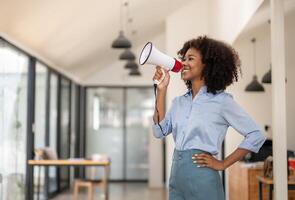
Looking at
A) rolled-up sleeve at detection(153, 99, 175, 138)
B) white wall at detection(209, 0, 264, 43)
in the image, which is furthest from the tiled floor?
rolled-up sleeve at detection(153, 99, 175, 138)

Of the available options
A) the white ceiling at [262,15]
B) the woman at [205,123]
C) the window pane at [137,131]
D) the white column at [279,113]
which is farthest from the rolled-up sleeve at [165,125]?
the window pane at [137,131]

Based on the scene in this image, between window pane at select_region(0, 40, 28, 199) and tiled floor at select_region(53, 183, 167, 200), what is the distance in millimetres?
2056

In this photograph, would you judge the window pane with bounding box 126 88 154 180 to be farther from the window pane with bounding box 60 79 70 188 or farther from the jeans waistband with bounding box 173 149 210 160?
the jeans waistband with bounding box 173 149 210 160

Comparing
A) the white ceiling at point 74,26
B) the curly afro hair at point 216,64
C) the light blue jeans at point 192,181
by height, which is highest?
the white ceiling at point 74,26

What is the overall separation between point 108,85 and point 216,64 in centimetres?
951

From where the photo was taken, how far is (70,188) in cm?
995

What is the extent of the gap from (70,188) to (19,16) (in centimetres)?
519

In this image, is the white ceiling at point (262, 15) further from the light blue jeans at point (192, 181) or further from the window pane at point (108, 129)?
the window pane at point (108, 129)

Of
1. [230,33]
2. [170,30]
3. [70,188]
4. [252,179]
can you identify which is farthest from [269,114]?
[70,188]

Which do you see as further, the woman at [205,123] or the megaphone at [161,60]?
the megaphone at [161,60]

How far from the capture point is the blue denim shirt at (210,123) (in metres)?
1.94

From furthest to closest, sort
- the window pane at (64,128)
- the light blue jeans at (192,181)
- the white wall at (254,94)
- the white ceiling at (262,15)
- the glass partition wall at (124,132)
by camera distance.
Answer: the glass partition wall at (124,132)
the window pane at (64,128)
the white wall at (254,94)
the white ceiling at (262,15)
the light blue jeans at (192,181)

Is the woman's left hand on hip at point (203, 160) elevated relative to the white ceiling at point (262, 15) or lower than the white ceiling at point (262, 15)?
lower

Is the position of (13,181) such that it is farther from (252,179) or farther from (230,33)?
(230,33)
